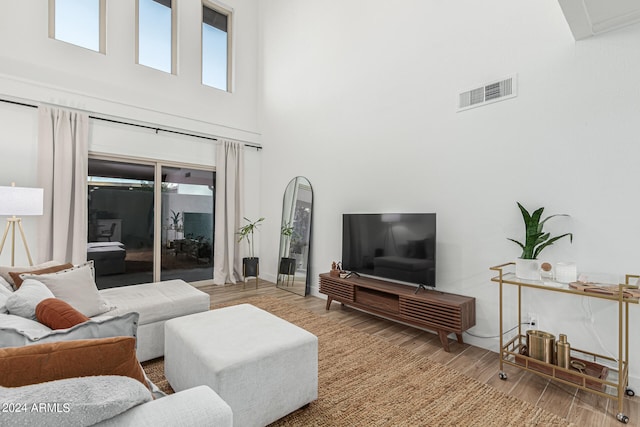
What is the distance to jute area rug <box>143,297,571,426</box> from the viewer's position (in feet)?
5.75

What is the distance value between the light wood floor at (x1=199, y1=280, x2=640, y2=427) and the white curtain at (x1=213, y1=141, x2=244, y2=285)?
4.05 feet

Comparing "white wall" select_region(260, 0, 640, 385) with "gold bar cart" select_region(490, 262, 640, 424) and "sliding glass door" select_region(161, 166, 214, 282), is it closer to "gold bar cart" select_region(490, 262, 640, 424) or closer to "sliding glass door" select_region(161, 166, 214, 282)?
"gold bar cart" select_region(490, 262, 640, 424)

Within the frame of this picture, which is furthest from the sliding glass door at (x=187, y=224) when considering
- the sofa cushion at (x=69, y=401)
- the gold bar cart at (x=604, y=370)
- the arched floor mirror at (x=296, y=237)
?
the gold bar cart at (x=604, y=370)

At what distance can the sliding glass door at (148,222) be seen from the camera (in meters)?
4.16

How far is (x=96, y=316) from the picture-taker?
2.25m

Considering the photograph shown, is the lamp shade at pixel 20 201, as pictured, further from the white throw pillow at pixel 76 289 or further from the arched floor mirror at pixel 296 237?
the arched floor mirror at pixel 296 237


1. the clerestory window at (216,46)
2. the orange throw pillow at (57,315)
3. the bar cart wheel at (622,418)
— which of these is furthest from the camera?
the clerestory window at (216,46)

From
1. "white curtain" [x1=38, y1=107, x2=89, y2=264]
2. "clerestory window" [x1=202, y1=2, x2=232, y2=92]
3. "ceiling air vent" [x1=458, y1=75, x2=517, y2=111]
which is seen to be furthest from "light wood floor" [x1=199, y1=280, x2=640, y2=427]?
"clerestory window" [x1=202, y1=2, x2=232, y2=92]

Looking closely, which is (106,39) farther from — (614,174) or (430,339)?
(614,174)

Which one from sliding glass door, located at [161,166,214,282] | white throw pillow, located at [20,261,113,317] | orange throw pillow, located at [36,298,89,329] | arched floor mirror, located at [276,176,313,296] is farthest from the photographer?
sliding glass door, located at [161,166,214,282]

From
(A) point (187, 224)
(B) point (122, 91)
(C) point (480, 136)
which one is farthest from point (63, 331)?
(B) point (122, 91)

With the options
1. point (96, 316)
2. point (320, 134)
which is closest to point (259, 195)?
point (320, 134)

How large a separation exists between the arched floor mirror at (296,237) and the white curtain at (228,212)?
861mm

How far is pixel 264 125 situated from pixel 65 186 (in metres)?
3.08
